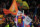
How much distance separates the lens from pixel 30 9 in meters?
1.65

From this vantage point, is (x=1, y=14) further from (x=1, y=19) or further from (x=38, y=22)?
(x=38, y=22)

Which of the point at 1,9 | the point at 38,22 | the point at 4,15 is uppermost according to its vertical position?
the point at 1,9

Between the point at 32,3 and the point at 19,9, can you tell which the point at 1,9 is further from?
the point at 32,3

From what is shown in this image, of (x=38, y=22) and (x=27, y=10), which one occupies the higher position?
(x=27, y=10)

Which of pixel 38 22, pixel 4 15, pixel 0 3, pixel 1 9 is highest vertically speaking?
pixel 0 3

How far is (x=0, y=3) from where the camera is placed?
5.26 feet

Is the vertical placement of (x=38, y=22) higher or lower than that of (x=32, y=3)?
lower

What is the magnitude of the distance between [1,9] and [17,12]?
28 cm

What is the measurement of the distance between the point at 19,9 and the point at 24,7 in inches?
3.8

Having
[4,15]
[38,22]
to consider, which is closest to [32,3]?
[38,22]

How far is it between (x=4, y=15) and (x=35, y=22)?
A: 563 mm

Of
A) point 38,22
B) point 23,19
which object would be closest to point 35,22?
point 38,22

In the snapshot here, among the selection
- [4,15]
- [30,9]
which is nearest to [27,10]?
[30,9]

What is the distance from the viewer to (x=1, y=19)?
1.61m
